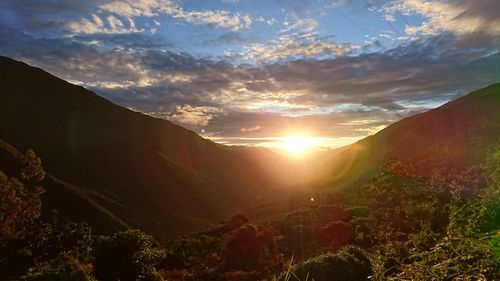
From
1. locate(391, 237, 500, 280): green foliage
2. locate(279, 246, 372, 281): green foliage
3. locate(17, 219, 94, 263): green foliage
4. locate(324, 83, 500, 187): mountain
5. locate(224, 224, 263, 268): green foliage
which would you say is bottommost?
locate(17, 219, 94, 263): green foliage

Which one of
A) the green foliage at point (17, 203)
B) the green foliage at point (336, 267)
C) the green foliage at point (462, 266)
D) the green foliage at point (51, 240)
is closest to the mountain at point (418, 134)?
the green foliage at point (17, 203)

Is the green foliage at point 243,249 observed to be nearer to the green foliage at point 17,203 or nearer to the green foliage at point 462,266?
the green foliage at point 17,203

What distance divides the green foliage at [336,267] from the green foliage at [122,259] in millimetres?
10701

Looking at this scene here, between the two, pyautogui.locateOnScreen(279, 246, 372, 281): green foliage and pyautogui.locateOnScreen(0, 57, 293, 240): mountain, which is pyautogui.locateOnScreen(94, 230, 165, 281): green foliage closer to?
pyautogui.locateOnScreen(279, 246, 372, 281): green foliage

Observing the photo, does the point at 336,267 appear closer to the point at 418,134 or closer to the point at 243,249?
the point at 243,249

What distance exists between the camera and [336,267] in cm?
1355

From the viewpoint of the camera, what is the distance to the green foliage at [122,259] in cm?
2116

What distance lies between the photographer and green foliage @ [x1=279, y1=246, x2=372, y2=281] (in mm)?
13023

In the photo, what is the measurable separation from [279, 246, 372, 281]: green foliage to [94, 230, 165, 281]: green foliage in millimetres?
10701

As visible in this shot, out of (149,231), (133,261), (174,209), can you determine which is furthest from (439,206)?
(174,209)

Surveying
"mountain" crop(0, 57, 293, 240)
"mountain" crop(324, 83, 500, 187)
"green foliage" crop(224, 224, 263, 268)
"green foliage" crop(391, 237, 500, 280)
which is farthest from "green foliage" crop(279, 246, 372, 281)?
"mountain" crop(0, 57, 293, 240)

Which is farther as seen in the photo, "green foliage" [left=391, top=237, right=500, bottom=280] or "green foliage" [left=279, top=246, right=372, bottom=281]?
"green foliage" [left=279, top=246, right=372, bottom=281]

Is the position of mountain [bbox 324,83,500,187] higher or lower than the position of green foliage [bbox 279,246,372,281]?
higher

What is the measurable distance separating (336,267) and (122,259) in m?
11.7
